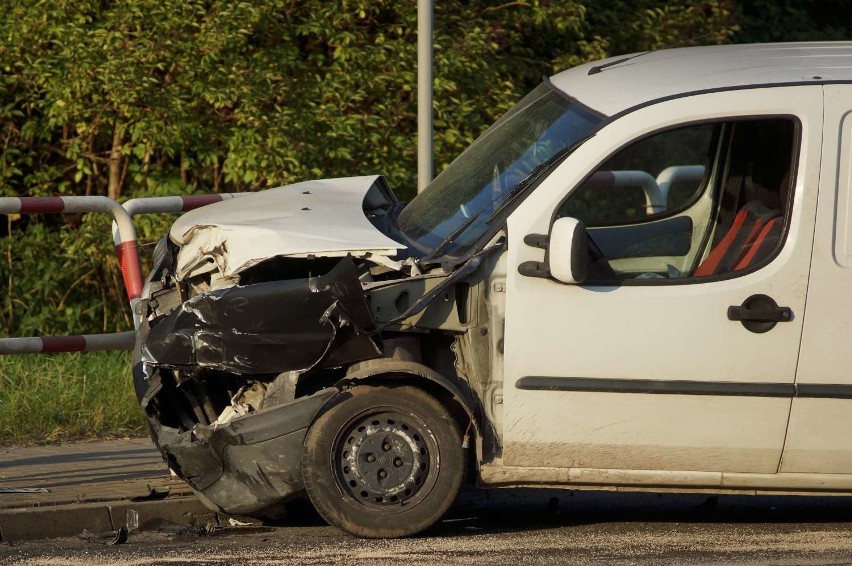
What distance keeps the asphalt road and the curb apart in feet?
0.26

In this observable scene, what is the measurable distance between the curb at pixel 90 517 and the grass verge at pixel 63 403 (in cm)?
171

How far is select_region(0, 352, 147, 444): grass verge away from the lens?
778 cm

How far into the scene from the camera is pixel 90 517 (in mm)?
6062

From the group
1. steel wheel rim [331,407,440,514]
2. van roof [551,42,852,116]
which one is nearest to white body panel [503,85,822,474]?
van roof [551,42,852,116]

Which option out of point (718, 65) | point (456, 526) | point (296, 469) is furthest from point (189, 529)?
point (718, 65)

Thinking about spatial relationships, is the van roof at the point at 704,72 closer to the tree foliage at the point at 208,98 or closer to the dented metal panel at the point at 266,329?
the dented metal panel at the point at 266,329

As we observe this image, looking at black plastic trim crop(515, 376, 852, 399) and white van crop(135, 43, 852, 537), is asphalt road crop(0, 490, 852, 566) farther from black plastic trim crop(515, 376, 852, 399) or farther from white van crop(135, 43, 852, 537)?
black plastic trim crop(515, 376, 852, 399)

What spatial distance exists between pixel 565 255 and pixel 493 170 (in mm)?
879

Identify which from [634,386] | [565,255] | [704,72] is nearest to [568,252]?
[565,255]

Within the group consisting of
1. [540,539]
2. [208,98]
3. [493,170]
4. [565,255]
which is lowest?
[540,539]

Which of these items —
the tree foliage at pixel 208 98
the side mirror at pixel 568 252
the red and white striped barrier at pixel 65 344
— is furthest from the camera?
the tree foliage at pixel 208 98

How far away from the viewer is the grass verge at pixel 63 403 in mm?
7781

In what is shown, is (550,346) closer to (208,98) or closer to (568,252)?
(568,252)

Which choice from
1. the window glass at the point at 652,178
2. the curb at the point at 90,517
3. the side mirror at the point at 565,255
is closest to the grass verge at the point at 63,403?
the curb at the point at 90,517
